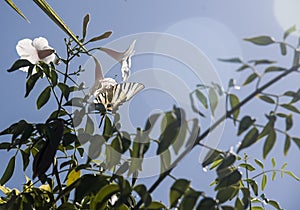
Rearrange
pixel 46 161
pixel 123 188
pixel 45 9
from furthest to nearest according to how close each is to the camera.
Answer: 1. pixel 45 9
2. pixel 46 161
3. pixel 123 188

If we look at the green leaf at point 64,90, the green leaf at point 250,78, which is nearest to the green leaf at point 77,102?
the green leaf at point 64,90

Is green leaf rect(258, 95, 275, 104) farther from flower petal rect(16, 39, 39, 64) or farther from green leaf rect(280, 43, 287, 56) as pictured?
flower petal rect(16, 39, 39, 64)

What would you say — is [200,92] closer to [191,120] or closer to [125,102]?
[191,120]

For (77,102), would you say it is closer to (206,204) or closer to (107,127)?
(107,127)

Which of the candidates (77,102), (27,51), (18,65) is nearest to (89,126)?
(77,102)

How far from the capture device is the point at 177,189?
1.35 feet

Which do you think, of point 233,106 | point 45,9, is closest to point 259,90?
point 233,106

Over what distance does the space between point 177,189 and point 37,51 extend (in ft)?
1.43

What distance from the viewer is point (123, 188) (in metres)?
0.42

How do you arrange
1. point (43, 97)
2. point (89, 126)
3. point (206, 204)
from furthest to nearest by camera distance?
point (43, 97), point (89, 126), point (206, 204)

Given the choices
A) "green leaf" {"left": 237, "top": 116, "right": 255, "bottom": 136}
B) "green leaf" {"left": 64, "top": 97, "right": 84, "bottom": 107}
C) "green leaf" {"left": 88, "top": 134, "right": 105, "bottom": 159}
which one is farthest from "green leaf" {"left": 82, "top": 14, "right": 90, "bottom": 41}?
"green leaf" {"left": 237, "top": 116, "right": 255, "bottom": 136}

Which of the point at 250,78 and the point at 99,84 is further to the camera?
A: the point at 99,84

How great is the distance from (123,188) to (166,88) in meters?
0.18

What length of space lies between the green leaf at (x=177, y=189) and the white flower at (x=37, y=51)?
1.29 ft
